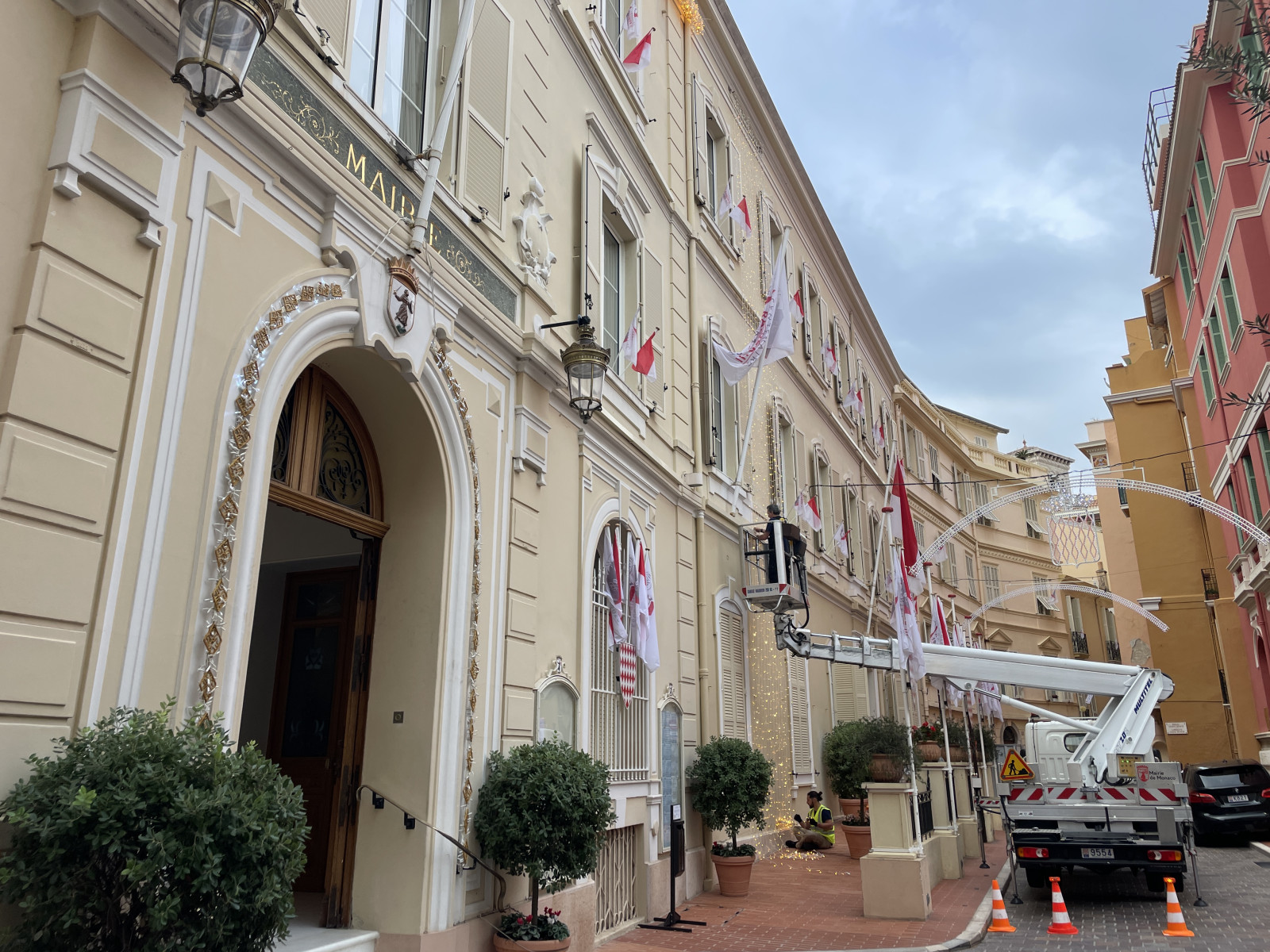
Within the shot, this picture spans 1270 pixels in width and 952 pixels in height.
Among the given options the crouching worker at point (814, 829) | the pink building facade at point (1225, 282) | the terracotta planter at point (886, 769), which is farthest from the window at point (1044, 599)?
the terracotta planter at point (886, 769)

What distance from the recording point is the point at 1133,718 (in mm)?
12906

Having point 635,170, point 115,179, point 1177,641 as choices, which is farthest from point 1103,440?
point 115,179

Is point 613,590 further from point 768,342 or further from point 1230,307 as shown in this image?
point 1230,307

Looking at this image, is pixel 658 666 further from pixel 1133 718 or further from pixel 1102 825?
pixel 1133 718

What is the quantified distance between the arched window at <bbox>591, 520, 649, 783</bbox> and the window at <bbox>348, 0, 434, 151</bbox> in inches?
189

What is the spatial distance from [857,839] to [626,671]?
23.8ft

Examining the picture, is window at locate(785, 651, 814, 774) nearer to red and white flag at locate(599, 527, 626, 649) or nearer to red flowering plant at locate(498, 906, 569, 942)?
red and white flag at locate(599, 527, 626, 649)

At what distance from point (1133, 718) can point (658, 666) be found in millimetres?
6793

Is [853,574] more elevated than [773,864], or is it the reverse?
[853,574]

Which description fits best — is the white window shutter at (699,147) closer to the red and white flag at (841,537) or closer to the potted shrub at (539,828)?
the red and white flag at (841,537)

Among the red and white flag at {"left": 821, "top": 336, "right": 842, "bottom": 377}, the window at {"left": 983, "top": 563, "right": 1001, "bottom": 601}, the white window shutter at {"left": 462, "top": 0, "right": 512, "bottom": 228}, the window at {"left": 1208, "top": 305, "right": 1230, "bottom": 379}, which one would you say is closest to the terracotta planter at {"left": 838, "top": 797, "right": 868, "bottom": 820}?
the red and white flag at {"left": 821, "top": 336, "right": 842, "bottom": 377}

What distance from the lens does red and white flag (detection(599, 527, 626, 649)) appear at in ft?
34.0

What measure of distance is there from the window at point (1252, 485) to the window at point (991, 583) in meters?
21.1

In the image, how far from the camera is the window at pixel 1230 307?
19.6 meters
